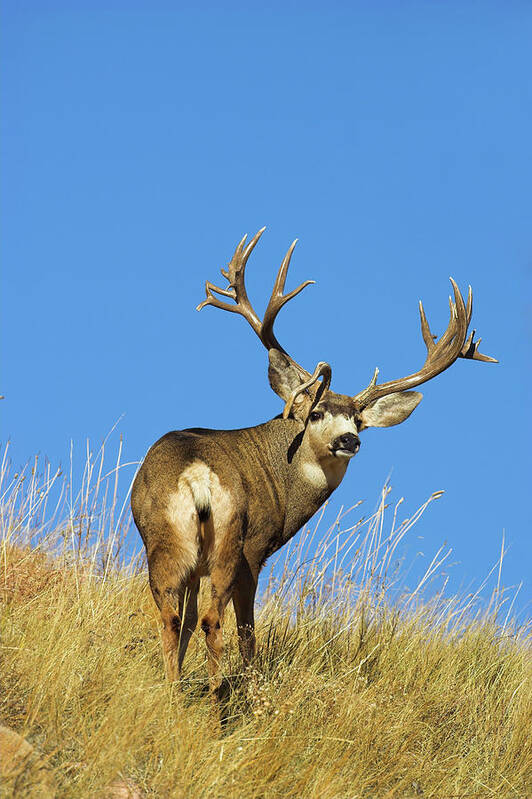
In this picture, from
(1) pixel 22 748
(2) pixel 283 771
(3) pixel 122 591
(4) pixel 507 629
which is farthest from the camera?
(4) pixel 507 629

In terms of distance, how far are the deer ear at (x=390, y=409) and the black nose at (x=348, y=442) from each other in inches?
20.4

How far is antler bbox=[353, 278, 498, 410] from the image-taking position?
7.93 meters

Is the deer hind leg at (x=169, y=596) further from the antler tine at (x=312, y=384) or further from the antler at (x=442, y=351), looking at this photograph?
the antler at (x=442, y=351)

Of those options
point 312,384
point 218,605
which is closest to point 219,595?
point 218,605

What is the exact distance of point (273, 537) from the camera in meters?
7.05

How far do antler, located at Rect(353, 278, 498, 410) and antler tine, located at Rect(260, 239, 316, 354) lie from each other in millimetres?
770

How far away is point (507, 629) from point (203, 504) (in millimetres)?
4472

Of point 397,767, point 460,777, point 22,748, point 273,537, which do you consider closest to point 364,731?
point 397,767

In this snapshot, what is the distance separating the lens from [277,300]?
7836 mm

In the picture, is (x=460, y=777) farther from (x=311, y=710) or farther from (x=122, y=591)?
(x=122, y=591)

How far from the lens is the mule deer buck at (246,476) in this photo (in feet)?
20.3

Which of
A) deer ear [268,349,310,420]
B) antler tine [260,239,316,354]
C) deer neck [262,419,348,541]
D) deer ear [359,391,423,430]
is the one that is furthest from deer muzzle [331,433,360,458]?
antler tine [260,239,316,354]

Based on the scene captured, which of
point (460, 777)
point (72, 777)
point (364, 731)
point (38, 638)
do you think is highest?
point (38, 638)

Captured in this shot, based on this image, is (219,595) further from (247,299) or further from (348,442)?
(247,299)
